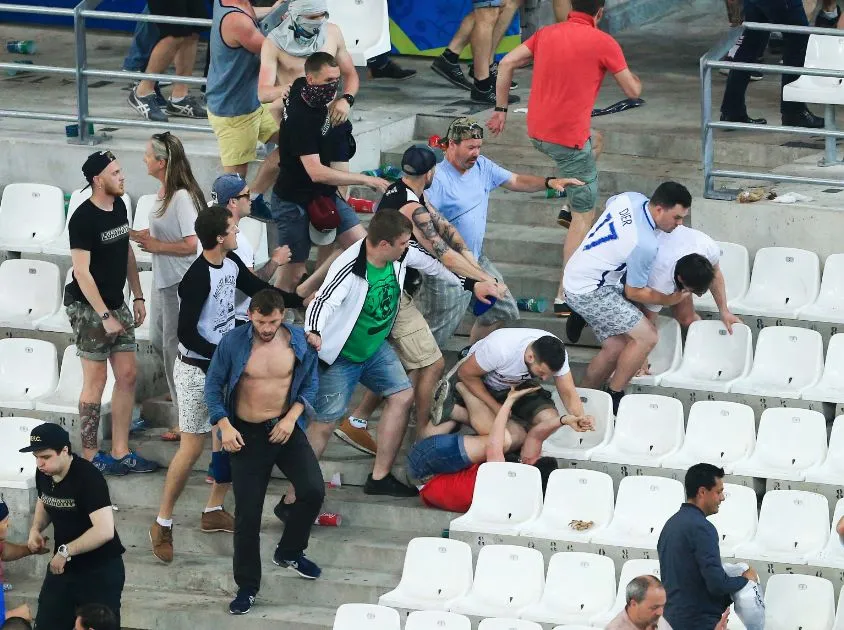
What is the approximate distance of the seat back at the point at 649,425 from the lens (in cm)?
1119

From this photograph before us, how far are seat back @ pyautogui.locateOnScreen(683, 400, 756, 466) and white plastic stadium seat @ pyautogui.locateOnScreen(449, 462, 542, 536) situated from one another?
0.95 meters

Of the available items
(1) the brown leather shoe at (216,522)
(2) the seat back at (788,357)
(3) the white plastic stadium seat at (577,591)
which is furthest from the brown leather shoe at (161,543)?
(2) the seat back at (788,357)

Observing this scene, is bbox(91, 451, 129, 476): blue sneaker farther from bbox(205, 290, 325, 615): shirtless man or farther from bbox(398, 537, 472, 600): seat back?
bbox(398, 537, 472, 600): seat back

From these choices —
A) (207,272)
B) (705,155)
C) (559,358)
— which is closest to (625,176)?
(705,155)

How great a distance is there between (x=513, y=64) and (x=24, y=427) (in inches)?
146

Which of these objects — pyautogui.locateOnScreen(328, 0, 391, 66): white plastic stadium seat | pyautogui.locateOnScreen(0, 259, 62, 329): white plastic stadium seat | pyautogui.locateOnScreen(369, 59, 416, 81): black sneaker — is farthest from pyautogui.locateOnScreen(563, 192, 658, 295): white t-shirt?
pyautogui.locateOnScreen(369, 59, 416, 81): black sneaker

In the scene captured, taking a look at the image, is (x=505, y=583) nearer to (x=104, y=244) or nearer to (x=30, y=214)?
(x=104, y=244)

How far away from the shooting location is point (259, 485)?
411 inches

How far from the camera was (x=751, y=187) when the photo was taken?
12953 mm

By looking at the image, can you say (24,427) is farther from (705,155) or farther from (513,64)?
(705,155)

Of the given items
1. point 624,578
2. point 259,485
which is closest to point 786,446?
point 624,578

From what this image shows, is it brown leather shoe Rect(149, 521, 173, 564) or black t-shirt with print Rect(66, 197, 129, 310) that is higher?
black t-shirt with print Rect(66, 197, 129, 310)

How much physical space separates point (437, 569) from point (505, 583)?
0.39 meters

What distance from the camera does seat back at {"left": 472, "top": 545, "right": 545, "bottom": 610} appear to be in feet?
33.8
